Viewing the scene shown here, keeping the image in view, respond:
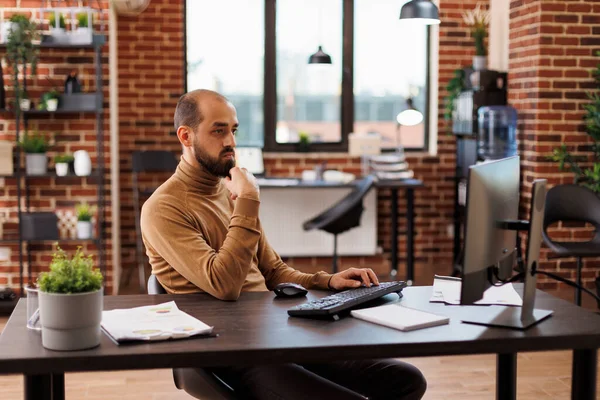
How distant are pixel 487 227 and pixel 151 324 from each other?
880 millimetres

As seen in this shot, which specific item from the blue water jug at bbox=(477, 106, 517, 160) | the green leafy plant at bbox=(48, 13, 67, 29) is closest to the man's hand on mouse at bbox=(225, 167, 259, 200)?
the green leafy plant at bbox=(48, 13, 67, 29)

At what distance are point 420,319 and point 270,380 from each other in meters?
0.43

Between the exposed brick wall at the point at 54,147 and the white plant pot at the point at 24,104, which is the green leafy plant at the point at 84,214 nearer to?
the exposed brick wall at the point at 54,147

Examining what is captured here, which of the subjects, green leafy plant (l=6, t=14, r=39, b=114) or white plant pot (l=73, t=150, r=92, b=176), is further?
white plant pot (l=73, t=150, r=92, b=176)

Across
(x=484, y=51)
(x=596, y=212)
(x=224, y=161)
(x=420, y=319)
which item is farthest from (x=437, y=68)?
(x=420, y=319)

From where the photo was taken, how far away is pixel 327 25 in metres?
6.98

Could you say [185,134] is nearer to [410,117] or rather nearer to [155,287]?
[155,287]

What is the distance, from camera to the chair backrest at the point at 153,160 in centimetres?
628

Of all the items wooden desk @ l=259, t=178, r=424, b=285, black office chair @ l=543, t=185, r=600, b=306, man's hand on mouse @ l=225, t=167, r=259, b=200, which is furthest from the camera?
wooden desk @ l=259, t=178, r=424, b=285

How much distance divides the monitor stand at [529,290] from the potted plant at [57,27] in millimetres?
3886

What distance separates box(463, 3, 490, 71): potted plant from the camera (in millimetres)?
6301

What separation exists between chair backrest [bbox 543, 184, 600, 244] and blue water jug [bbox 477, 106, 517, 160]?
0.80 m

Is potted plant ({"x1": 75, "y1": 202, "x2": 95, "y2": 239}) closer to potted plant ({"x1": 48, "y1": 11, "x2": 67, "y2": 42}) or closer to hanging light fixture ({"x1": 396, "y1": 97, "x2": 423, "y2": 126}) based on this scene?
Answer: potted plant ({"x1": 48, "y1": 11, "x2": 67, "y2": 42})

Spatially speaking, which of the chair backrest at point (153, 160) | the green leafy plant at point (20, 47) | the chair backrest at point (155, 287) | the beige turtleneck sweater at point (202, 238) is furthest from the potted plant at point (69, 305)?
the chair backrest at point (153, 160)
